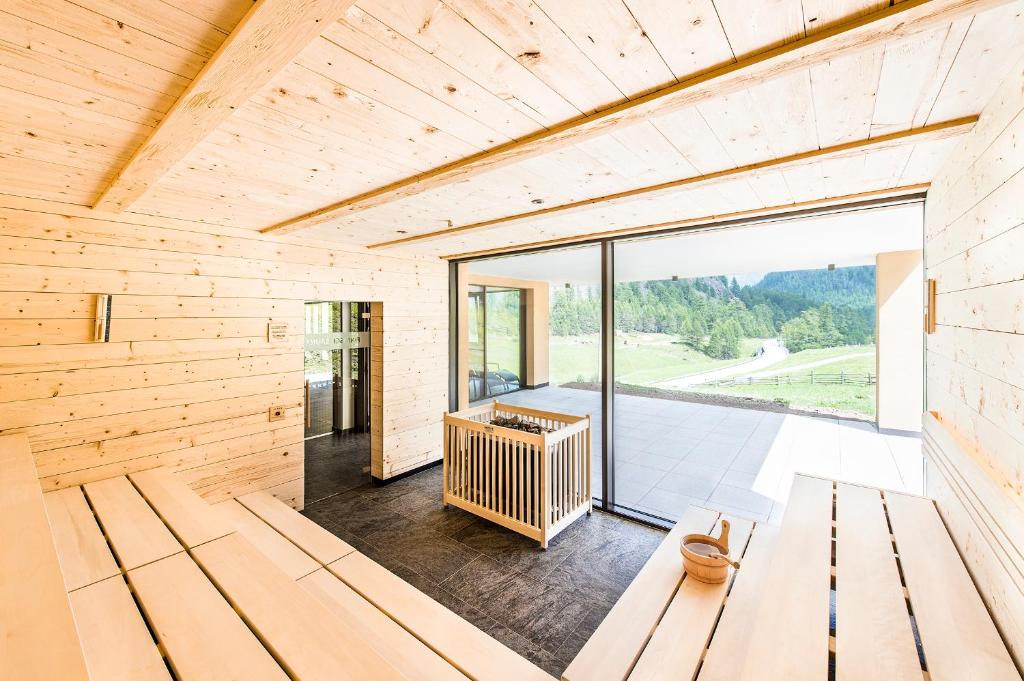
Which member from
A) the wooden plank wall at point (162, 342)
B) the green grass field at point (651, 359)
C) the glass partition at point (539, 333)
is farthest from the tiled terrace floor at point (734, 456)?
the wooden plank wall at point (162, 342)

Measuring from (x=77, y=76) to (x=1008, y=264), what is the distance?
267 centimetres

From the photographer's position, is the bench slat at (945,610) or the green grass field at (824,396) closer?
the bench slat at (945,610)

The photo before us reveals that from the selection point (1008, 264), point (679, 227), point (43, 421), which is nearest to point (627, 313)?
point (679, 227)

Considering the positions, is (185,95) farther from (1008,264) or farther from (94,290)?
(1008,264)

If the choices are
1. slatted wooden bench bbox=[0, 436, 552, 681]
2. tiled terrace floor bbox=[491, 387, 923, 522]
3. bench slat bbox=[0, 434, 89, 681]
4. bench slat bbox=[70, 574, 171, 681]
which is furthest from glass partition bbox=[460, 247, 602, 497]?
bench slat bbox=[0, 434, 89, 681]

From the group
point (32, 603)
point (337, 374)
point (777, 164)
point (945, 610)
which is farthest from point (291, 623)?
point (337, 374)

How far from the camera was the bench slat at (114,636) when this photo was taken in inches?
44.3

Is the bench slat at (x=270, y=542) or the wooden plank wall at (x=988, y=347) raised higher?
Result: the wooden plank wall at (x=988, y=347)

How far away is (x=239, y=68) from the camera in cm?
105

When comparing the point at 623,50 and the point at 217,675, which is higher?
the point at 623,50

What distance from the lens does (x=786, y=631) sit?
1333 mm

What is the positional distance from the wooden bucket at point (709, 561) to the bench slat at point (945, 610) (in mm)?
605

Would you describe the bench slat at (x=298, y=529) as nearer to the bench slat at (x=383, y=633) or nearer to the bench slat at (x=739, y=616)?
the bench slat at (x=383, y=633)

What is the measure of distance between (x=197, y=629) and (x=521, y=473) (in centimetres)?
215
